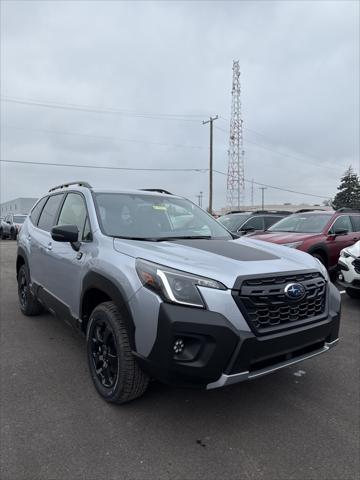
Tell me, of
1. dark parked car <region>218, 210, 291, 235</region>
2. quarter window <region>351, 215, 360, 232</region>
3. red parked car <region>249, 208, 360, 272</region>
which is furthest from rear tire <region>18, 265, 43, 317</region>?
quarter window <region>351, 215, 360, 232</region>

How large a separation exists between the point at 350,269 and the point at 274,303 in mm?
3957

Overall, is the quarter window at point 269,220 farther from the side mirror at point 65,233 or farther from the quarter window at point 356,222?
the side mirror at point 65,233

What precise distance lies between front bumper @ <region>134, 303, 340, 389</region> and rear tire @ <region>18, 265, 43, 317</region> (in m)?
3.20

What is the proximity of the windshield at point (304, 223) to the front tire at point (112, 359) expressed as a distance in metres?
6.21

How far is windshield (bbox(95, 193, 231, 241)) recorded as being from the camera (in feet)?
11.2

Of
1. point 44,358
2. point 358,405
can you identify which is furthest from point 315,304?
point 44,358

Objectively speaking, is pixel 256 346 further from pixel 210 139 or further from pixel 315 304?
pixel 210 139

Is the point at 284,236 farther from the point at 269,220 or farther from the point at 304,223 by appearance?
the point at 269,220

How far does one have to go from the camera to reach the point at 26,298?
531 cm

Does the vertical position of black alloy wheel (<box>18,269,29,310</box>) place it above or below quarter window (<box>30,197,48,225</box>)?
below

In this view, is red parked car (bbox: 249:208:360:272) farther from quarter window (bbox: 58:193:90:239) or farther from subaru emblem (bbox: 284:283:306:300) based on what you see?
subaru emblem (bbox: 284:283:306:300)

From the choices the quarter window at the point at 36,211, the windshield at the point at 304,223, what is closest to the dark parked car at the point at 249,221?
the windshield at the point at 304,223

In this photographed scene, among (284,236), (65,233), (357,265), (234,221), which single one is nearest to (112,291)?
(65,233)

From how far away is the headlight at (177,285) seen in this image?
2383 mm
